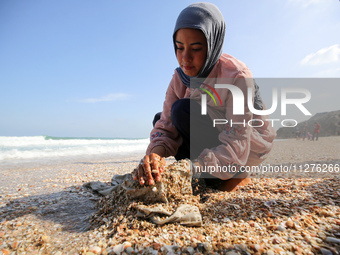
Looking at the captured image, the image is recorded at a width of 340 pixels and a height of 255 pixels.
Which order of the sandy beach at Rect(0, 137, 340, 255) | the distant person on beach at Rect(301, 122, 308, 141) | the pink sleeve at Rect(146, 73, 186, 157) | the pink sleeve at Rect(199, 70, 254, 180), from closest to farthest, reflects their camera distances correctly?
the sandy beach at Rect(0, 137, 340, 255) → the pink sleeve at Rect(199, 70, 254, 180) → the pink sleeve at Rect(146, 73, 186, 157) → the distant person on beach at Rect(301, 122, 308, 141)

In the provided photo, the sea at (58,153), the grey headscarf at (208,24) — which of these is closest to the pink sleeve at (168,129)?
the grey headscarf at (208,24)

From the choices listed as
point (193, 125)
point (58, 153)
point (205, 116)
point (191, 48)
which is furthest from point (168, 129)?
point (58, 153)

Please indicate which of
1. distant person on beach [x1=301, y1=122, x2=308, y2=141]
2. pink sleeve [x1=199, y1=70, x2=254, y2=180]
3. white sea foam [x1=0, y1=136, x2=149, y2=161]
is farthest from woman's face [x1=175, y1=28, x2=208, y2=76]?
distant person on beach [x1=301, y1=122, x2=308, y2=141]

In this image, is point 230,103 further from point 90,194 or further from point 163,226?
point 90,194

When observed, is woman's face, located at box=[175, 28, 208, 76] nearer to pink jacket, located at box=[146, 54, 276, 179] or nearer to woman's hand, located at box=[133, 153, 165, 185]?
pink jacket, located at box=[146, 54, 276, 179]

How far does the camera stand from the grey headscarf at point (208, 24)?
1.86 meters

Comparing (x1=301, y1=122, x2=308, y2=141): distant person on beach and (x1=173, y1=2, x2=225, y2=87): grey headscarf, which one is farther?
(x1=301, y1=122, x2=308, y2=141): distant person on beach

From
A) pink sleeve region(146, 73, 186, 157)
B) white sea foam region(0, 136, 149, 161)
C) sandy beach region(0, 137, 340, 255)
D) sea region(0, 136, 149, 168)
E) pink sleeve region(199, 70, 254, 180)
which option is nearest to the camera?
Answer: sandy beach region(0, 137, 340, 255)

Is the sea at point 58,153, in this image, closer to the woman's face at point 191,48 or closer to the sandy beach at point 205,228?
the sandy beach at point 205,228

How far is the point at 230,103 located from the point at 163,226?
1280 millimetres

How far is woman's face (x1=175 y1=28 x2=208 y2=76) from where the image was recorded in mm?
1864

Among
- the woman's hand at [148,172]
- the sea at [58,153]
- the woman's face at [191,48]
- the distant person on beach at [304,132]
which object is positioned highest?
the woman's face at [191,48]

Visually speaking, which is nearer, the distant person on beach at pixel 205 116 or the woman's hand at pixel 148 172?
the woman's hand at pixel 148 172

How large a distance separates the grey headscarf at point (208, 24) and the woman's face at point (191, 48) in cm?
4
